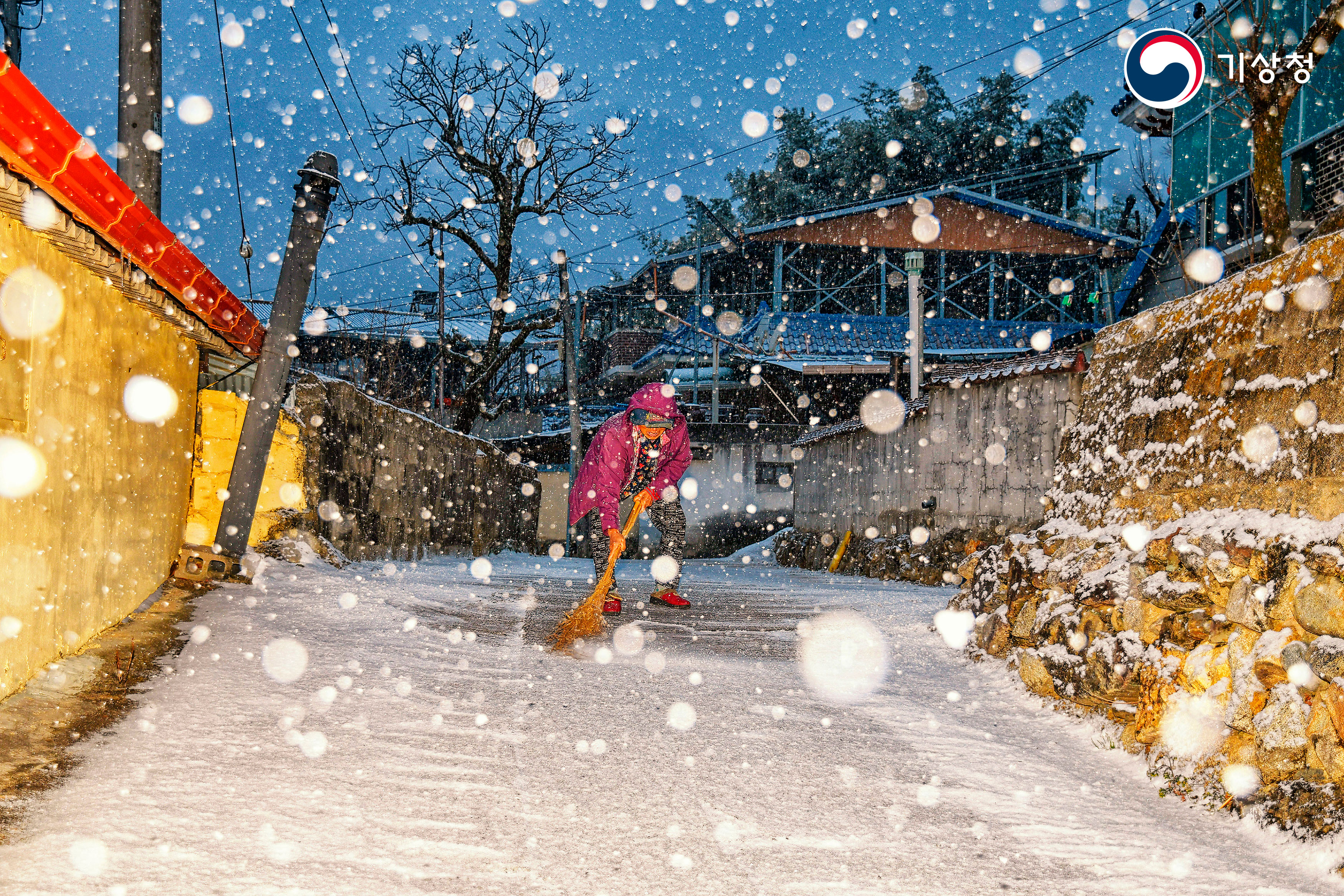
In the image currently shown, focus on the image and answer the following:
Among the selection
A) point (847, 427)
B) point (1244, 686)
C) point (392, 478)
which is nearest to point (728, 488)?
point (847, 427)

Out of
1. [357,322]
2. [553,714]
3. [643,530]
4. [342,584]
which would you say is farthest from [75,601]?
[357,322]

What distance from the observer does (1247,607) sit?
3480 millimetres

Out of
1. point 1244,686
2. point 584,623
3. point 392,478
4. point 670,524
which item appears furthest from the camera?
point 392,478

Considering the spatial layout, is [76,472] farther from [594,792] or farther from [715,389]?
[715,389]

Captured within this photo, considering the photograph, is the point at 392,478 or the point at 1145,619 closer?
the point at 1145,619

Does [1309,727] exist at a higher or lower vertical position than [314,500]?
lower

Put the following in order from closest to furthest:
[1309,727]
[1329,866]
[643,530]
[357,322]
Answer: [1329,866]
[1309,727]
[643,530]
[357,322]

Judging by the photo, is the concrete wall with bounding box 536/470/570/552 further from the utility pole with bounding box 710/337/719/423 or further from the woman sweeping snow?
the woman sweeping snow

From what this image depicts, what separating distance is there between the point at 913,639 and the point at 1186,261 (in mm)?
15669

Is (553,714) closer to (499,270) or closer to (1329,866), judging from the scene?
(1329,866)

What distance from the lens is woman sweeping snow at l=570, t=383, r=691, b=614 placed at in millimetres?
7109

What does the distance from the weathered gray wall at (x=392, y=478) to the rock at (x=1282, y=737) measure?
24.1 feet

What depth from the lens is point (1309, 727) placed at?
2.98 meters

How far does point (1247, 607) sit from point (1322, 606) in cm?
39
